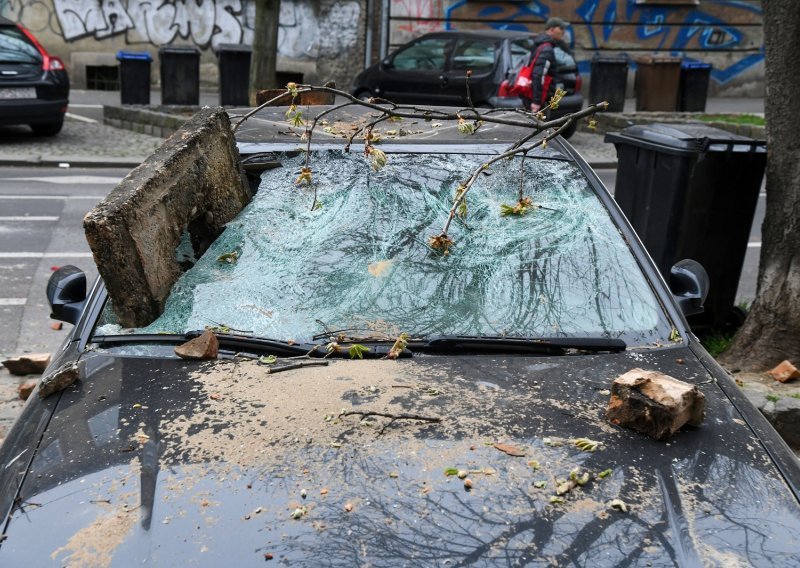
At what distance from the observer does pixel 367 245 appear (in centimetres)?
354

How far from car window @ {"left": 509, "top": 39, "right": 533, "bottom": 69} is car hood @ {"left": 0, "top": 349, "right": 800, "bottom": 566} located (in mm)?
12070

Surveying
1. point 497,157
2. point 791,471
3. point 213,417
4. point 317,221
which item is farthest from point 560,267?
point 213,417

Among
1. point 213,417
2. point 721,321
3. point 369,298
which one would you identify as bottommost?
point 721,321

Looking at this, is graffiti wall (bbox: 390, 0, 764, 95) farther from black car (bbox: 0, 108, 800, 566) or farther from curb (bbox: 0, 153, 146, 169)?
black car (bbox: 0, 108, 800, 566)

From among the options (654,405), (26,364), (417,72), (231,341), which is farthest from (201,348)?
(417,72)

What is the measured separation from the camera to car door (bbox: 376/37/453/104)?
1541 cm

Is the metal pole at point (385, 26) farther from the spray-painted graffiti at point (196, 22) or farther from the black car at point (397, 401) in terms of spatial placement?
the black car at point (397, 401)

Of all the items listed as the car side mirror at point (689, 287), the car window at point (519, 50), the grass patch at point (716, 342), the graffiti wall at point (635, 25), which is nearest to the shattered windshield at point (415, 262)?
the car side mirror at point (689, 287)

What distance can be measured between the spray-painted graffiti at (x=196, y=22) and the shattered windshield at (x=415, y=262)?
56.4 ft

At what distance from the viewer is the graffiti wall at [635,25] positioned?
20359 mm

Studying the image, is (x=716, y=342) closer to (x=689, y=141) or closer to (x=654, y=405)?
(x=689, y=141)

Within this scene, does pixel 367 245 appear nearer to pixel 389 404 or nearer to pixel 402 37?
pixel 389 404

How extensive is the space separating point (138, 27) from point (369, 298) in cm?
1827

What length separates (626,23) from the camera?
21047 mm
